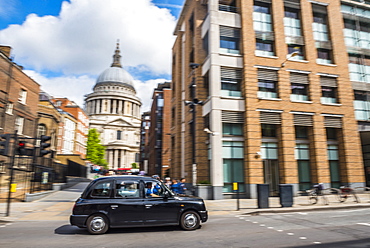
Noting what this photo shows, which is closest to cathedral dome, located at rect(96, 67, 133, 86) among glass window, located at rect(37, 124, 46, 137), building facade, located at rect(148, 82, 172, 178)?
building facade, located at rect(148, 82, 172, 178)

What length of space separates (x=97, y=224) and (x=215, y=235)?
346 cm

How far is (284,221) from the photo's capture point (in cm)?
1010

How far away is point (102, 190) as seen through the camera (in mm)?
8242

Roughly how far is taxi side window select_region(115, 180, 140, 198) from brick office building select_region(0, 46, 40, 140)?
19325mm

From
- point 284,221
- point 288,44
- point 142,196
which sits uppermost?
point 288,44

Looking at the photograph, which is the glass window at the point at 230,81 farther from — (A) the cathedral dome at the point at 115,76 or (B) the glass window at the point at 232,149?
(A) the cathedral dome at the point at 115,76

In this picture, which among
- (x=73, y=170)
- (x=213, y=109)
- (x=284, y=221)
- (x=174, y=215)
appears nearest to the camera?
(x=174, y=215)

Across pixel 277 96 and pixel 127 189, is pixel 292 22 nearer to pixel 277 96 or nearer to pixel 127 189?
pixel 277 96

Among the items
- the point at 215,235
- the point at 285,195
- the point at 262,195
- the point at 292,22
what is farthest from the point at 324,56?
the point at 215,235

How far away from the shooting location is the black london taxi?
312 inches

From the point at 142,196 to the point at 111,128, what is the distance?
4414 inches

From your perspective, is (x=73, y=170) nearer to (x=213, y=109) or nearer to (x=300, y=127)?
(x=213, y=109)

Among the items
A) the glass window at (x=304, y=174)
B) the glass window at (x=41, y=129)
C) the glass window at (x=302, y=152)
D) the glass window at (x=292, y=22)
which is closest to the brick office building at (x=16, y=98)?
the glass window at (x=41, y=129)

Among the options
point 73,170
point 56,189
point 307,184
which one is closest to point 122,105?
point 73,170
